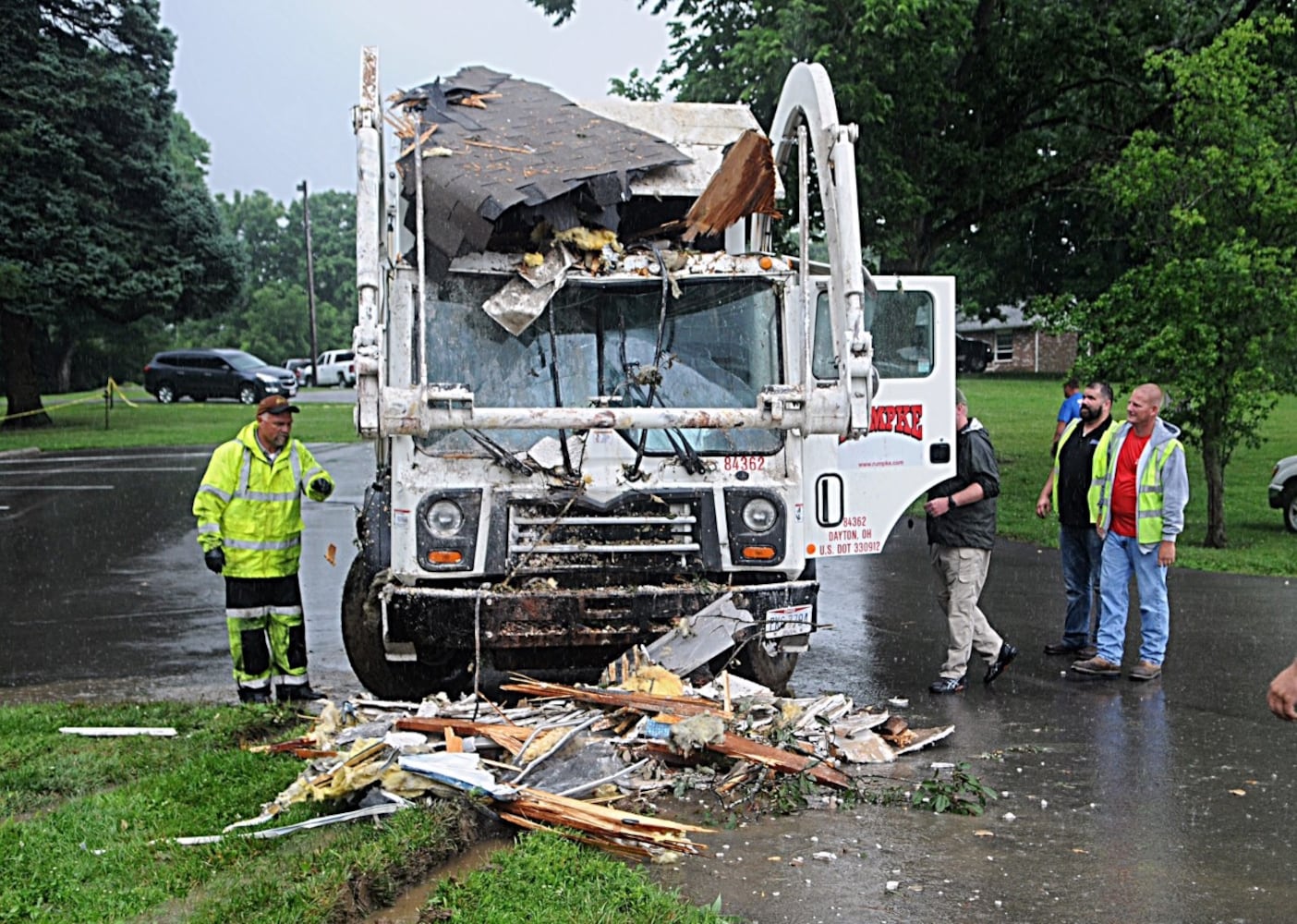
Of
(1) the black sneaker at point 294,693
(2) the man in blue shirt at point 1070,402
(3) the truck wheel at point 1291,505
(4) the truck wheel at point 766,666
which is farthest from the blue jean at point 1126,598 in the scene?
(3) the truck wheel at point 1291,505

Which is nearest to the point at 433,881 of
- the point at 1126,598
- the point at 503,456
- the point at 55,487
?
the point at 503,456

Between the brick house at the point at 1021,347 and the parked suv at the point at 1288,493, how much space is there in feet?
116

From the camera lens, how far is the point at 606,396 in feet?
23.9

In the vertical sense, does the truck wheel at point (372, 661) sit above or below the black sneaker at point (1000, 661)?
above

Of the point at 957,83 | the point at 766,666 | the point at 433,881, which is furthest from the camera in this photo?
the point at 957,83

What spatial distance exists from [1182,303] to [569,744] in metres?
8.98

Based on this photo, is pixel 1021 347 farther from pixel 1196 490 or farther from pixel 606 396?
pixel 606 396

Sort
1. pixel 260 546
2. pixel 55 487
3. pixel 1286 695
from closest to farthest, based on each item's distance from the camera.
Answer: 1. pixel 1286 695
2. pixel 260 546
3. pixel 55 487

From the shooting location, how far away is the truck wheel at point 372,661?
7418 millimetres

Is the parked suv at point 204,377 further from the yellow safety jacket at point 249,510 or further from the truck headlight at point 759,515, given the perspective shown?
the truck headlight at point 759,515

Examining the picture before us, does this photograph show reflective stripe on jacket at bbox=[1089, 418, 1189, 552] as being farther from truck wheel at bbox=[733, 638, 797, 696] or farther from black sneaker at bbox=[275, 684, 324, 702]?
black sneaker at bbox=[275, 684, 324, 702]

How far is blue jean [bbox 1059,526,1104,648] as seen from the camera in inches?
362

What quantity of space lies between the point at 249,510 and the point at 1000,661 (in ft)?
14.8

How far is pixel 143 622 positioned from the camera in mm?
10289
